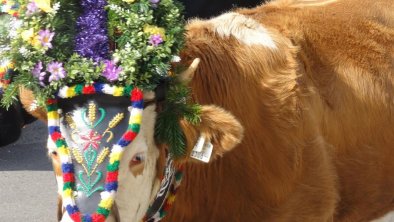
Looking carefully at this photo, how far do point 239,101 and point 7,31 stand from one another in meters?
0.95

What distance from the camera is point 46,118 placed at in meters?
2.67

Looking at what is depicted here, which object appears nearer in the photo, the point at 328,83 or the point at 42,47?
the point at 42,47

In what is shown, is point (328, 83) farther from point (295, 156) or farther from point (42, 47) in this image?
point (42, 47)

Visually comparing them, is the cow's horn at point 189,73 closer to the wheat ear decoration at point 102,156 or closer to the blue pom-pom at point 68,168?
the wheat ear decoration at point 102,156

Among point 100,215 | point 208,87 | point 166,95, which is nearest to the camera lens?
point 100,215

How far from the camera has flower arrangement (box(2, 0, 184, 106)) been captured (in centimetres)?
245

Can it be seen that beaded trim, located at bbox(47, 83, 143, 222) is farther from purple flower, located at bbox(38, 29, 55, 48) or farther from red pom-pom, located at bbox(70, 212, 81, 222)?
purple flower, located at bbox(38, 29, 55, 48)

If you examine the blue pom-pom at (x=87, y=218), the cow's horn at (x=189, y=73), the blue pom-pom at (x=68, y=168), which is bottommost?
the blue pom-pom at (x=87, y=218)

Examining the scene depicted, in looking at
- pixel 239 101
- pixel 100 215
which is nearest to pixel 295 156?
pixel 239 101

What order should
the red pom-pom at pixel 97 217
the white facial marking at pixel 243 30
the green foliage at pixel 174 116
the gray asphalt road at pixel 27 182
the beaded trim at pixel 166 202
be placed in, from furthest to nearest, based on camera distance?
the gray asphalt road at pixel 27 182, the white facial marking at pixel 243 30, the beaded trim at pixel 166 202, the green foliage at pixel 174 116, the red pom-pom at pixel 97 217

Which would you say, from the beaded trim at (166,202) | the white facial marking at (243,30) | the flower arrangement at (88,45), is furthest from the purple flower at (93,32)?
the white facial marking at (243,30)

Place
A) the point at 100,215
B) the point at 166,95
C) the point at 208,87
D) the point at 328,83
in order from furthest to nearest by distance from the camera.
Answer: the point at 328,83, the point at 208,87, the point at 166,95, the point at 100,215

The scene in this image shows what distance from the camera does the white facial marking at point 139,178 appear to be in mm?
2473

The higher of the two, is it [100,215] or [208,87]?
[208,87]
